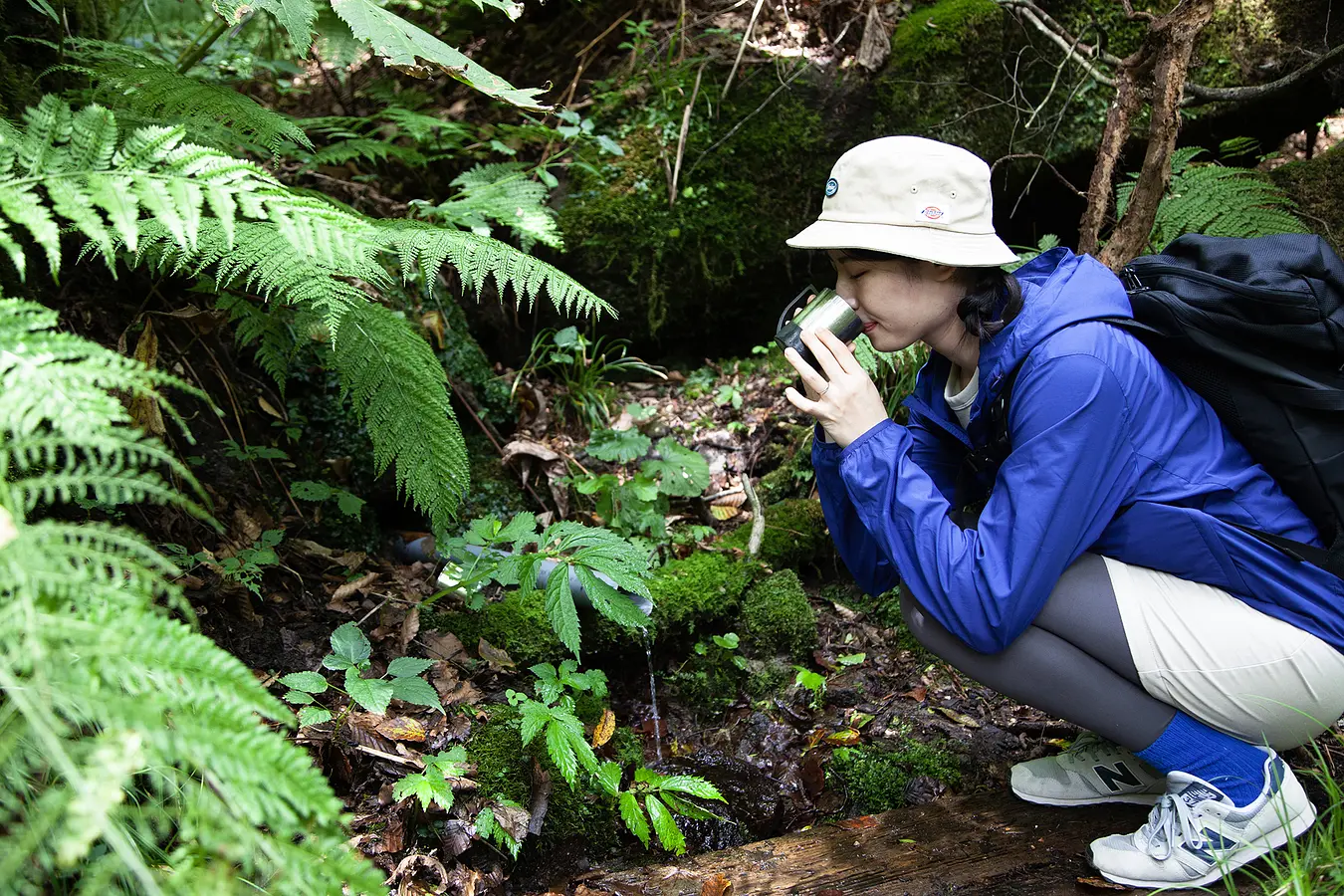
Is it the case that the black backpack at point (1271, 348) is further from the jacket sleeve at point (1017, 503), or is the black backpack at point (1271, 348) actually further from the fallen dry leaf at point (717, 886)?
the fallen dry leaf at point (717, 886)

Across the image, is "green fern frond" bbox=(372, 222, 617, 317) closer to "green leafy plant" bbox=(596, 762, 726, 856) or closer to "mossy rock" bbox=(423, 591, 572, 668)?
"mossy rock" bbox=(423, 591, 572, 668)

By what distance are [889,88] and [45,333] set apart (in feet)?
15.1

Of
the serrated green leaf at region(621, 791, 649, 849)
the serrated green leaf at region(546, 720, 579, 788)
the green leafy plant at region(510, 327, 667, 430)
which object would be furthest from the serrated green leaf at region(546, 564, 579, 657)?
the green leafy plant at region(510, 327, 667, 430)

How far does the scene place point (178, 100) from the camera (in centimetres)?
273

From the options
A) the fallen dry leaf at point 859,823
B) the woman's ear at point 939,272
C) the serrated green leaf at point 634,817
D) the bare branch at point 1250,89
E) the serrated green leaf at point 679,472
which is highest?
the bare branch at point 1250,89

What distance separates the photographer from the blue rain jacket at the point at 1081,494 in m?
2.16

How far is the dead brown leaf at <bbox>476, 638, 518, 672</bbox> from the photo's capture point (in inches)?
120

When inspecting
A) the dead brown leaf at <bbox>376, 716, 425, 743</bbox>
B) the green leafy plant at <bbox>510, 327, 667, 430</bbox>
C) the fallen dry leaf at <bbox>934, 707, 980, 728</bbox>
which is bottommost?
the fallen dry leaf at <bbox>934, 707, 980, 728</bbox>

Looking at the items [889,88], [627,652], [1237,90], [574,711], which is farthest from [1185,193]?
[574,711]

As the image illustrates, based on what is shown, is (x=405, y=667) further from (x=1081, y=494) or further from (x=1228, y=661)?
(x=1228, y=661)

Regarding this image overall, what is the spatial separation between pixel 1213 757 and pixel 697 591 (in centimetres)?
179

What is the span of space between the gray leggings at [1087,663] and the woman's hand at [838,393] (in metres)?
0.65

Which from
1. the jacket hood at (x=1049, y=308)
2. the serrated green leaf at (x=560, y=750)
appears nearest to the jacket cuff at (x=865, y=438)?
the jacket hood at (x=1049, y=308)

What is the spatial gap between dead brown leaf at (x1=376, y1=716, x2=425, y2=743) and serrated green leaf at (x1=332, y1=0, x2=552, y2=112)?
1.83m
